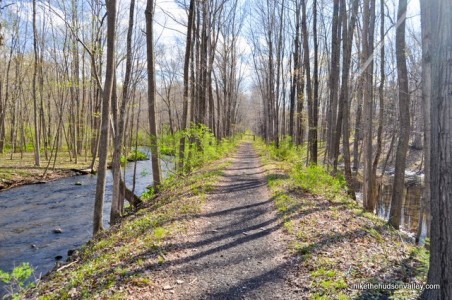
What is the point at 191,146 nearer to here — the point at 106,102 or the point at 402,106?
the point at 106,102

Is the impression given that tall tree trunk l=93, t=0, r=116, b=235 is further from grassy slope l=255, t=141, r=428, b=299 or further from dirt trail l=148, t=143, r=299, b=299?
grassy slope l=255, t=141, r=428, b=299

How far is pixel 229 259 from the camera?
543 cm

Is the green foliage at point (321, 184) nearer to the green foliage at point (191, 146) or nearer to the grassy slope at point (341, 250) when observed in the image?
the grassy slope at point (341, 250)

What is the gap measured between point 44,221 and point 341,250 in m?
11.2

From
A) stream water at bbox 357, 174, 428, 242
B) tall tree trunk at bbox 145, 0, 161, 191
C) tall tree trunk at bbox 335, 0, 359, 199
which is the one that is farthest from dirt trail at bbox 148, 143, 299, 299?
stream water at bbox 357, 174, 428, 242

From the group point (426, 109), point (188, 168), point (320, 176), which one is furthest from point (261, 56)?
point (426, 109)

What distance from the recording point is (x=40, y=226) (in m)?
11.5

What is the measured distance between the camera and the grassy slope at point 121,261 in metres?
4.54

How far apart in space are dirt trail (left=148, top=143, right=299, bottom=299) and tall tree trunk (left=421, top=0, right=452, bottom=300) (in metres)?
1.89

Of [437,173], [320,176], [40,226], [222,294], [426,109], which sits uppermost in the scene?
[426,109]

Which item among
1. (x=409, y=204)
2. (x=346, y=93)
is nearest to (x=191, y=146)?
(x=346, y=93)

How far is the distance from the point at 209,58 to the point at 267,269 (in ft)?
54.0

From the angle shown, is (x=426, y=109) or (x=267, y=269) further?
(x=426, y=109)

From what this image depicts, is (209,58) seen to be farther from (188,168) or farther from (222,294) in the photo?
(222,294)
